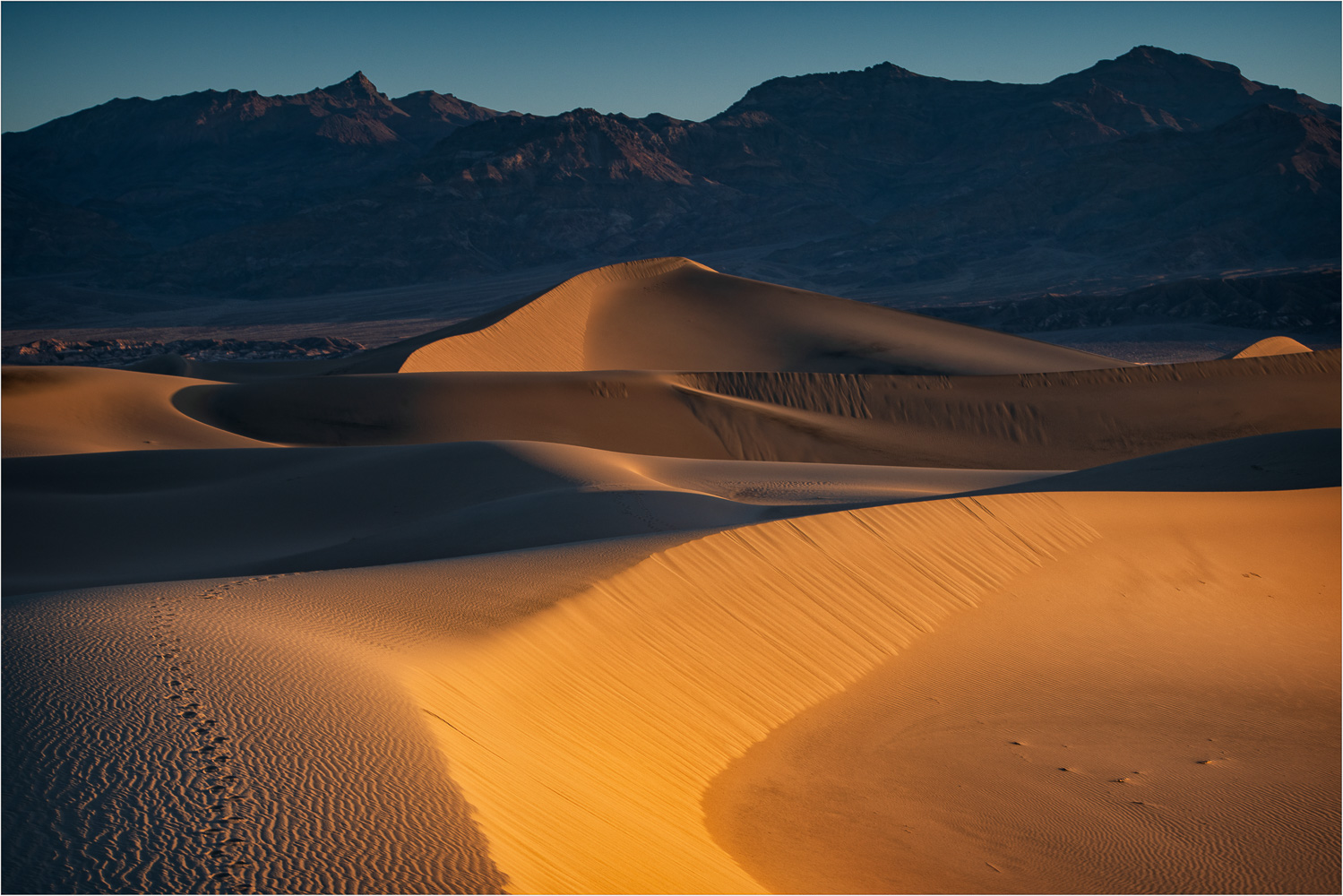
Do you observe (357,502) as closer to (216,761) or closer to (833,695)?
(833,695)

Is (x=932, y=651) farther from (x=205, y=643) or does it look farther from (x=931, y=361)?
(x=931, y=361)

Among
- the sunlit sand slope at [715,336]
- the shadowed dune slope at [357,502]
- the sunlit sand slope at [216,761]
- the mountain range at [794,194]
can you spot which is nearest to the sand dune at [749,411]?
the sunlit sand slope at [715,336]

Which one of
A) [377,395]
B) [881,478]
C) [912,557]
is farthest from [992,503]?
[377,395]

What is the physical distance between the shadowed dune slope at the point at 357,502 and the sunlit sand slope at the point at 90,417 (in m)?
3.19

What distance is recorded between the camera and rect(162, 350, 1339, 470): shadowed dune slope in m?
20.8

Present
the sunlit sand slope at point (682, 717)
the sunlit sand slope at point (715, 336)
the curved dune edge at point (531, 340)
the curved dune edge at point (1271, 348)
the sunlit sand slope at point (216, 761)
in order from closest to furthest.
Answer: the sunlit sand slope at point (216, 761) → the sunlit sand slope at point (682, 717) → the curved dune edge at point (531, 340) → the sunlit sand slope at point (715, 336) → the curved dune edge at point (1271, 348)

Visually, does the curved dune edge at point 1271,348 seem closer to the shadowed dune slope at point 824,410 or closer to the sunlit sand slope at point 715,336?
the sunlit sand slope at point 715,336

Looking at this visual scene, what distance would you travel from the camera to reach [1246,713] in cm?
648

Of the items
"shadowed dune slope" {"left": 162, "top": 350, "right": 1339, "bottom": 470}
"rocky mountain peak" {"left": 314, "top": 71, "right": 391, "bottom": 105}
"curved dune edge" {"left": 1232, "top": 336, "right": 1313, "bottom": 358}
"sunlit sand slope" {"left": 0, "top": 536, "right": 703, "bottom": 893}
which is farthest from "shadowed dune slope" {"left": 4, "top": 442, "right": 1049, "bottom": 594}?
"rocky mountain peak" {"left": 314, "top": 71, "right": 391, "bottom": 105}

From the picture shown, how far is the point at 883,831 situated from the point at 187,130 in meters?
175

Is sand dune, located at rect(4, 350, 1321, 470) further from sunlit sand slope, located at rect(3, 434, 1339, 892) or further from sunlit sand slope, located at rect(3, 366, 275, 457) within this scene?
sunlit sand slope, located at rect(3, 434, 1339, 892)

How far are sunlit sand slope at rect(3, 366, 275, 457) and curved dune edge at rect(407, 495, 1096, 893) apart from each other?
1230 cm

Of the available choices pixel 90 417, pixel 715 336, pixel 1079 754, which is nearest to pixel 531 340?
pixel 715 336

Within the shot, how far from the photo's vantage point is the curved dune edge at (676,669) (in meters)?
3.71
